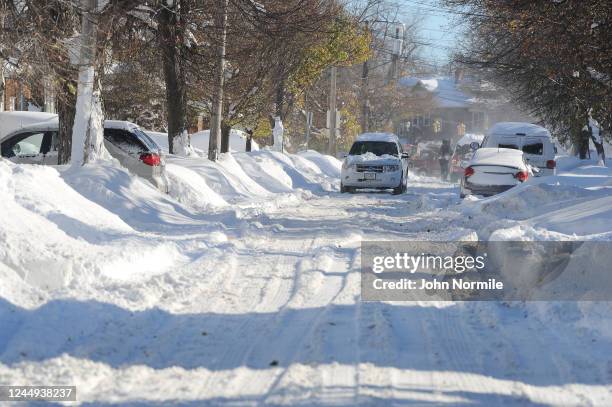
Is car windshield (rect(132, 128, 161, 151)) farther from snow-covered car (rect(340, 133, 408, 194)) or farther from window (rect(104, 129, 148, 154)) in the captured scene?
snow-covered car (rect(340, 133, 408, 194))

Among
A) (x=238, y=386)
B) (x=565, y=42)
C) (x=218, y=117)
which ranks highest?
(x=565, y=42)

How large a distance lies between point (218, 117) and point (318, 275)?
15.2 meters

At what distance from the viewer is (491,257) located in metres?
11.2

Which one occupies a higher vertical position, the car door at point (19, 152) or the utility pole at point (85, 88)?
the utility pole at point (85, 88)

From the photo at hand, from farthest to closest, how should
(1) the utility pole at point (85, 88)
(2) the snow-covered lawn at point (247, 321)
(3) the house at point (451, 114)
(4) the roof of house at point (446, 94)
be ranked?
(4) the roof of house at point (446, 94)
(3) the house at point (451, 114)
(1) the utility pole at point (85, 88)
(2) the snow-covered lawn at point (247, 321)

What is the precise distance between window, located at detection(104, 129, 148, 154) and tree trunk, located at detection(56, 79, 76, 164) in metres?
0.82

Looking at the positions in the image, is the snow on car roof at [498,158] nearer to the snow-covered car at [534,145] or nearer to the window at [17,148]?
the snow-covered car at [534,145]

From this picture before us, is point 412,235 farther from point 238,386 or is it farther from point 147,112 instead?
point 147,112

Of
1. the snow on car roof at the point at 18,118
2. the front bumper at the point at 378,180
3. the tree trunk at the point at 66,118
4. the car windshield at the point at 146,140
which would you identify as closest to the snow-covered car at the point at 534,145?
the front bumper at the point at 378,180

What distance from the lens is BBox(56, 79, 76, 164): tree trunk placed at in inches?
677

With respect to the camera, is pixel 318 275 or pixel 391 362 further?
pixel 318 275

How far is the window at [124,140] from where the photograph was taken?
1830 cm

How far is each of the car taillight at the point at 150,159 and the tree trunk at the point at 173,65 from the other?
386cm

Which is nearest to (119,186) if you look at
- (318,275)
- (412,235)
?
(412,235)
